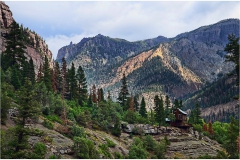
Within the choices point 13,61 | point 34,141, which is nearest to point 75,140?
point 34,141

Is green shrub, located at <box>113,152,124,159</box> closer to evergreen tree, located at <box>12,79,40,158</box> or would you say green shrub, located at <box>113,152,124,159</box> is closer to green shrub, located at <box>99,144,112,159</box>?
green shrub, located at <box>99,144,112,159</box>

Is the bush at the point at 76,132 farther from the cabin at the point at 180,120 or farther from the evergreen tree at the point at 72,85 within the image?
the cabin at the point at 180,120

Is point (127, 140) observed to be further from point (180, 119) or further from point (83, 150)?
point (180, 119)

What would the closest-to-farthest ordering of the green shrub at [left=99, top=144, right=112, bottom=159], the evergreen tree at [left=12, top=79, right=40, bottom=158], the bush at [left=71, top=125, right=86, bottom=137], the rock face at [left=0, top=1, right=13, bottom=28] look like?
the evergreen tree at [left=12, top=79, right=40, bottom=158], the green shrub at [left=99, top=144, right=112, bottom=159], the bush at [left=71, top=125, right=86, bottom=137], the rock face at [left=0, top=1, right=13, bottom=28]

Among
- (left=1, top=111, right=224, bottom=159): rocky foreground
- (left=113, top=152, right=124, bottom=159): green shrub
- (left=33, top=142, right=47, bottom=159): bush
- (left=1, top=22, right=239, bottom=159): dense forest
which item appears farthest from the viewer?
(left=113, top=152, right=124, bottom=159): green shrub

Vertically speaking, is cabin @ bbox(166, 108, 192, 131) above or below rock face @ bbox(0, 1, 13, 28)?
below

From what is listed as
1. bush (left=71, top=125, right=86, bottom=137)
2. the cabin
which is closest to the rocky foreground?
bush (left=71, top=125, right=86, bottom=137)

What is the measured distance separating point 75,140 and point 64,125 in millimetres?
9834

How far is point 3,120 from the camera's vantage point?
3294 cm

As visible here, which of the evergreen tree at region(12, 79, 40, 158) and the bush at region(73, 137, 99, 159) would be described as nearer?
the evergreen tree at region(12, 79, 40, 158)

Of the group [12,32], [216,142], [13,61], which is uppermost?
[12,32]

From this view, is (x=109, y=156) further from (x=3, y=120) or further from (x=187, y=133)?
(x=187, y=133)

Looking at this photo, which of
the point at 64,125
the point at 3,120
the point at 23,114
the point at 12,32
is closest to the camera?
the point at 23,114

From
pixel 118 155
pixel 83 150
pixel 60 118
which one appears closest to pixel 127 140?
pixel 118 155
